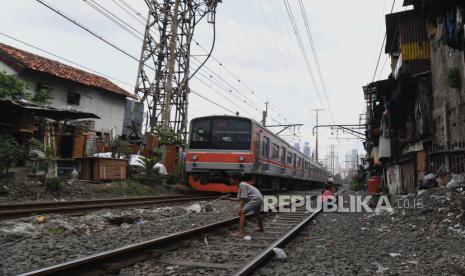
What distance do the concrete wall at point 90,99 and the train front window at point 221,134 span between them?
33.2 feet

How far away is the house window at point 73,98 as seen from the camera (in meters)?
22.3

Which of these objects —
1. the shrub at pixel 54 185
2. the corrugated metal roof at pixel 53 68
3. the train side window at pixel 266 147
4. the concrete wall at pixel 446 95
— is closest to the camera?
the concrete wall at pixel 446 95

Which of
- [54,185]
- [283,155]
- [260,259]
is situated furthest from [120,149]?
[260,259]

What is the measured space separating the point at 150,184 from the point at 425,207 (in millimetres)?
11228

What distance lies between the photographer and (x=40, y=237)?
601 centimetres

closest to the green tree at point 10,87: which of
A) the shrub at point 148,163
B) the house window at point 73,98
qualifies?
the shrub at point 148,163

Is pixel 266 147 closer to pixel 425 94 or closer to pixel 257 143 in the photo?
pixel 257 143

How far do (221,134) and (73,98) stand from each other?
12054mm

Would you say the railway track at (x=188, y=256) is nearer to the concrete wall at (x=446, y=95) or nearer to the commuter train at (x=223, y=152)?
the commuter train at (x=223, y=152)

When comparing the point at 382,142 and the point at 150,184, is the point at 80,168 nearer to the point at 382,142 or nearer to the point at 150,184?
the point at 150,184

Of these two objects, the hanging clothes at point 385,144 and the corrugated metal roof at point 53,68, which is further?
the hanging clothes at point 385,144

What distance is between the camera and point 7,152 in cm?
1105

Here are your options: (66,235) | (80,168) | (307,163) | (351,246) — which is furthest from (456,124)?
(307,163)

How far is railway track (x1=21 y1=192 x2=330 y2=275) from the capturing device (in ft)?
13.2
